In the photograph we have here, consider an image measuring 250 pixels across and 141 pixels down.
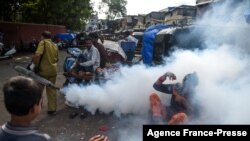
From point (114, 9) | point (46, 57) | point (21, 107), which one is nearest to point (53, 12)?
point (46, 57)

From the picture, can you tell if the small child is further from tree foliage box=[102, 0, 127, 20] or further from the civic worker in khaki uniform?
tree foliage box=[102, 0, 127, 20]

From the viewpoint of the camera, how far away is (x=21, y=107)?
208 cm

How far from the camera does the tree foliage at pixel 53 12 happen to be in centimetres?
2811

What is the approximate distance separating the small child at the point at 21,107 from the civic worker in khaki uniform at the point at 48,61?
5.05m

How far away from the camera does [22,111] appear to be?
210 cm

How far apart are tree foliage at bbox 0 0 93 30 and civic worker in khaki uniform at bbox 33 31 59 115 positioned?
18.9 m

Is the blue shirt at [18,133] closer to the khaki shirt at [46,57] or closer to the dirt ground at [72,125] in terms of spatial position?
the dirt ground at [72,125]

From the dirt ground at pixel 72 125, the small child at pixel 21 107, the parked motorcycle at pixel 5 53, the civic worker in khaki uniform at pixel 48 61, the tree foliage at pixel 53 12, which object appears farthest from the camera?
the tree foliage at pixel 53 12

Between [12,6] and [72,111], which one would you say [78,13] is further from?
[72,111]

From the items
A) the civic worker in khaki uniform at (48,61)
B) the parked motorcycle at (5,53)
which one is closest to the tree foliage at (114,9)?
the parked motorcycle at (5,53)

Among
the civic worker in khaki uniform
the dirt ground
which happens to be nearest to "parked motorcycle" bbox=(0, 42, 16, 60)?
the dirt ground

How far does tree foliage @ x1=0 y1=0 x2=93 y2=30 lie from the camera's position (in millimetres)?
28108

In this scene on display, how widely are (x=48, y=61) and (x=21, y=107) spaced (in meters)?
5.18

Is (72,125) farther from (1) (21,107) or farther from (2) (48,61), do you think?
(1) (21,107)
